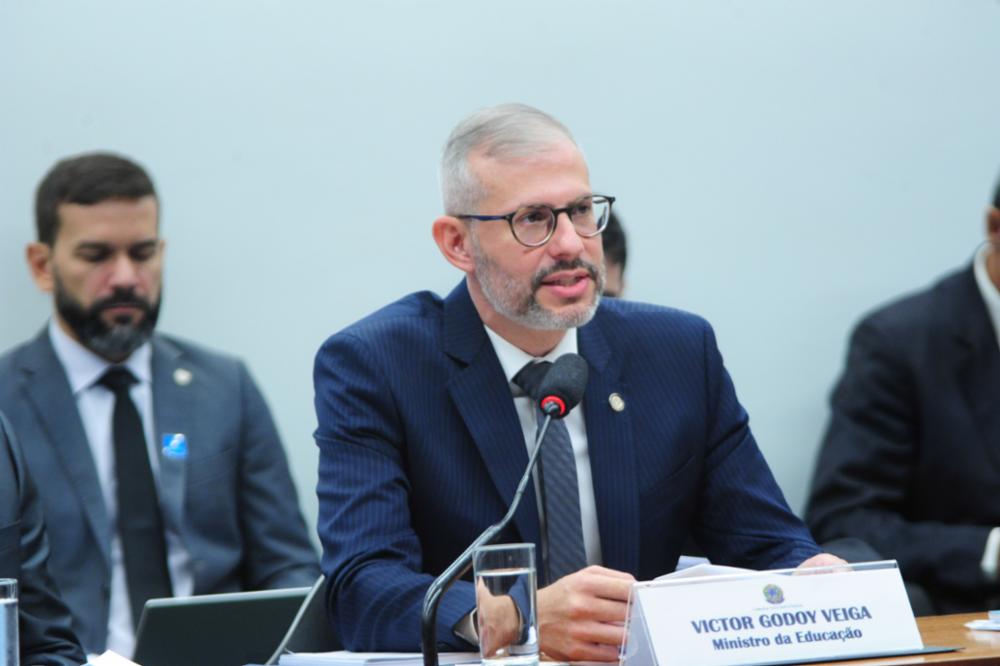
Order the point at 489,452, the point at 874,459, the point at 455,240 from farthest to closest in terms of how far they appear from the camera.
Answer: the point at 874,459
the point at 455,240
the point at 489,452

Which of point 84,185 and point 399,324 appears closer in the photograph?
point 399,324

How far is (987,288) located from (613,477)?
1.64 meters

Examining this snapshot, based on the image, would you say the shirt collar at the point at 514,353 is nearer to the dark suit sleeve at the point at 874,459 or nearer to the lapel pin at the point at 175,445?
the lapel pin at the point at 175,445

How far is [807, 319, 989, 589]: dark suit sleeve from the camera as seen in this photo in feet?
11.4

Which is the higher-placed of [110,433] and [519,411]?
[519,411]

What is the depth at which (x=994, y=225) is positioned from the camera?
11.7 ft

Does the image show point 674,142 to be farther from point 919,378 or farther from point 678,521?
point 678,521

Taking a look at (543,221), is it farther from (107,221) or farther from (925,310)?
(925,310)

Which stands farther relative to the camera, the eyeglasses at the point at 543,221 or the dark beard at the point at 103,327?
the dark beard at the point at 103,327

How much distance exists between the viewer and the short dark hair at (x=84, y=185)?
339cm

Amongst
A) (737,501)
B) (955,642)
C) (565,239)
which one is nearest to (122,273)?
(565,239)

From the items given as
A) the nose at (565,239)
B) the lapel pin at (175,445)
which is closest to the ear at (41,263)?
the lapel pin at (175,445)

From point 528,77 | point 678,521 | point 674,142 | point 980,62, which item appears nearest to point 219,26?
point 528,77

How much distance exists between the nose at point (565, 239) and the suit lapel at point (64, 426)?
4.58 feet
